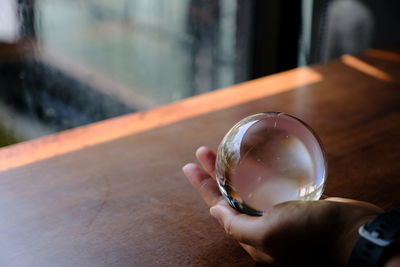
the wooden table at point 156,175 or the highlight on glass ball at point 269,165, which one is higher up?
the highlight on glass ball at point 269,165

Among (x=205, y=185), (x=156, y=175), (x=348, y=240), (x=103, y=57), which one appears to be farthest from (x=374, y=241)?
(x=103, y=57)

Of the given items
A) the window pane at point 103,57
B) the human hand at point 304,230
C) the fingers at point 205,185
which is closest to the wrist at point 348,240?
the human hand at point 304,230

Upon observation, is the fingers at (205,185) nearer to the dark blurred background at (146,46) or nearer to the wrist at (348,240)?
the wrist at (348,240)

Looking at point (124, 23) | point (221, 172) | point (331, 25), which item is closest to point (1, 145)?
point (124, 23)

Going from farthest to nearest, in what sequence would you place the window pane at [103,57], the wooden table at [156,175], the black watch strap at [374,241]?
the window pane at [103,57], the wooden table at [156,175], the black watch strap at [374,241]

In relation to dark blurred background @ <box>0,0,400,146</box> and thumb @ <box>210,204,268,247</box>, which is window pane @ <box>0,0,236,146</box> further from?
thumb @ <box>210,204,268,247</box>

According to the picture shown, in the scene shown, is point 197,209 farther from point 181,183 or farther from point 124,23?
point 124,23

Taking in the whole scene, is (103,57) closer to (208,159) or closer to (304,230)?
(208,159)
